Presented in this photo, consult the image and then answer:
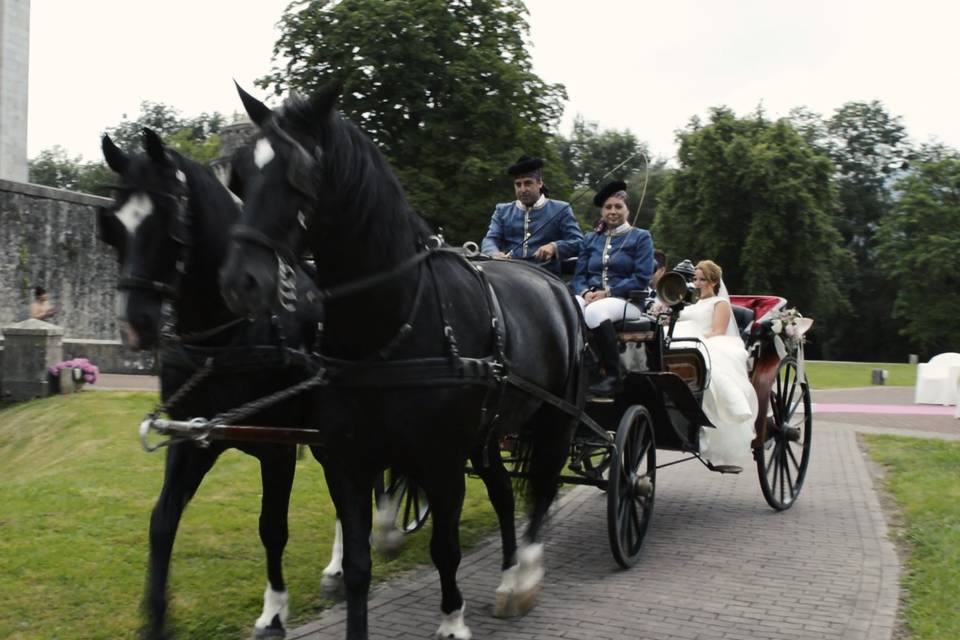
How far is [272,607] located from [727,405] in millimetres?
4100

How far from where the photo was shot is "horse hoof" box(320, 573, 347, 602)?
5.57m

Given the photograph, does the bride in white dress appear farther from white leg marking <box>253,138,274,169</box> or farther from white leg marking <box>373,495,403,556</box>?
white leg marking <box>253,138,274,169</box>

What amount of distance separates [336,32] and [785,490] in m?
18.9

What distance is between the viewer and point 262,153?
335cm

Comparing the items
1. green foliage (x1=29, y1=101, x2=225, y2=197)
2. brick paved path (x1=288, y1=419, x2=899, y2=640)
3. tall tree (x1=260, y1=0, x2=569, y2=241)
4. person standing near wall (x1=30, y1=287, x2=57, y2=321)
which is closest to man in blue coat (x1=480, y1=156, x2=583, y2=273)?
brick paved path (x1=288, y1=419, x2=899, y2=640)

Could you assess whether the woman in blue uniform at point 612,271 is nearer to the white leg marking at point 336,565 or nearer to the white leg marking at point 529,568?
the white leg marking at point 529,568

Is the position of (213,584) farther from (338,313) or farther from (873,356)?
(873,356)

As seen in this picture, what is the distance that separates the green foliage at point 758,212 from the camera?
138 feet

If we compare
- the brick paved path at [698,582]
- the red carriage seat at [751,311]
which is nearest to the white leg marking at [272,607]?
the brick paved path at [698,582]

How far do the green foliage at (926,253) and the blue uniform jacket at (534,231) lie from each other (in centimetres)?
4347

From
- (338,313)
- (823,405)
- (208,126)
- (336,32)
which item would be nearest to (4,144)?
(336,32)

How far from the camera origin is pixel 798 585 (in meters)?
6.08

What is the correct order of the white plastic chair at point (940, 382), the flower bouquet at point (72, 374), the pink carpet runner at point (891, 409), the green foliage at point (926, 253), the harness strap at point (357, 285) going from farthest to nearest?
the green foliage at point (926, 253) → the white plastic chair at point (940, 382) → the pink carpet runner at point (891, 409) → the flower bouquet at point (72, 374) → the harness strap at point (357, 285)

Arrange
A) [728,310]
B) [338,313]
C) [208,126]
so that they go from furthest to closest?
[208,126] → [728,310] → [338,313]
